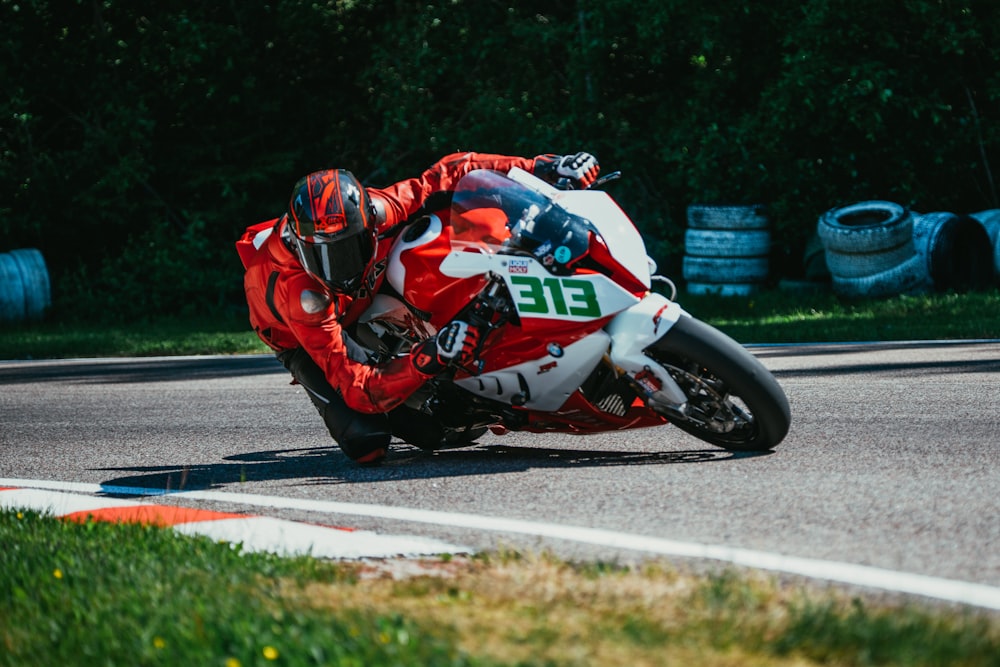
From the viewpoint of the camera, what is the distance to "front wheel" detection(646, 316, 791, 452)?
18.0 feet

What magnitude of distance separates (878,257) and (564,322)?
9.14 meters

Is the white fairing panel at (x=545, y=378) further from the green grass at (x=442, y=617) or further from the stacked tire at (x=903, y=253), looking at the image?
the stacked tire at (x=903, y=253)

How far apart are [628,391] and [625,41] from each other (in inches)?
498

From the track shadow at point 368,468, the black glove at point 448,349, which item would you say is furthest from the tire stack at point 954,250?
the black glove at point 448,349

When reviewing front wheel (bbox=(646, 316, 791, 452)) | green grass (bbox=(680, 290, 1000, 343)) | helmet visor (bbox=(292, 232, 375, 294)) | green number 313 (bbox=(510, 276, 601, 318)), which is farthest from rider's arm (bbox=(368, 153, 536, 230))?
green grass (bbox=(680, 290, 1000, 343))

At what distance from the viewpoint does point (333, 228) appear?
5828 mm

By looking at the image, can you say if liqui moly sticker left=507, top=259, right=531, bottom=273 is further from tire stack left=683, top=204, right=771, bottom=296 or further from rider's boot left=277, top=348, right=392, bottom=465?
tire stack left=683, top=204, right=771, bottom=296

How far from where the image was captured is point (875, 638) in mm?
3156

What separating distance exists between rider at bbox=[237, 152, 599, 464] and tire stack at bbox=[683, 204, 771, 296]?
935 centimetres

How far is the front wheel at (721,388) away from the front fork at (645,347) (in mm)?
31

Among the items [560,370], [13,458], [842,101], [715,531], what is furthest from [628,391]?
[842,101]

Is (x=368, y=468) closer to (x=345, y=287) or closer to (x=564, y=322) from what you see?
(x=345, y=287)

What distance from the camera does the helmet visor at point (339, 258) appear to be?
5879 millimetres

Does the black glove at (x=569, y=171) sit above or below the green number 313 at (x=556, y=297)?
above
